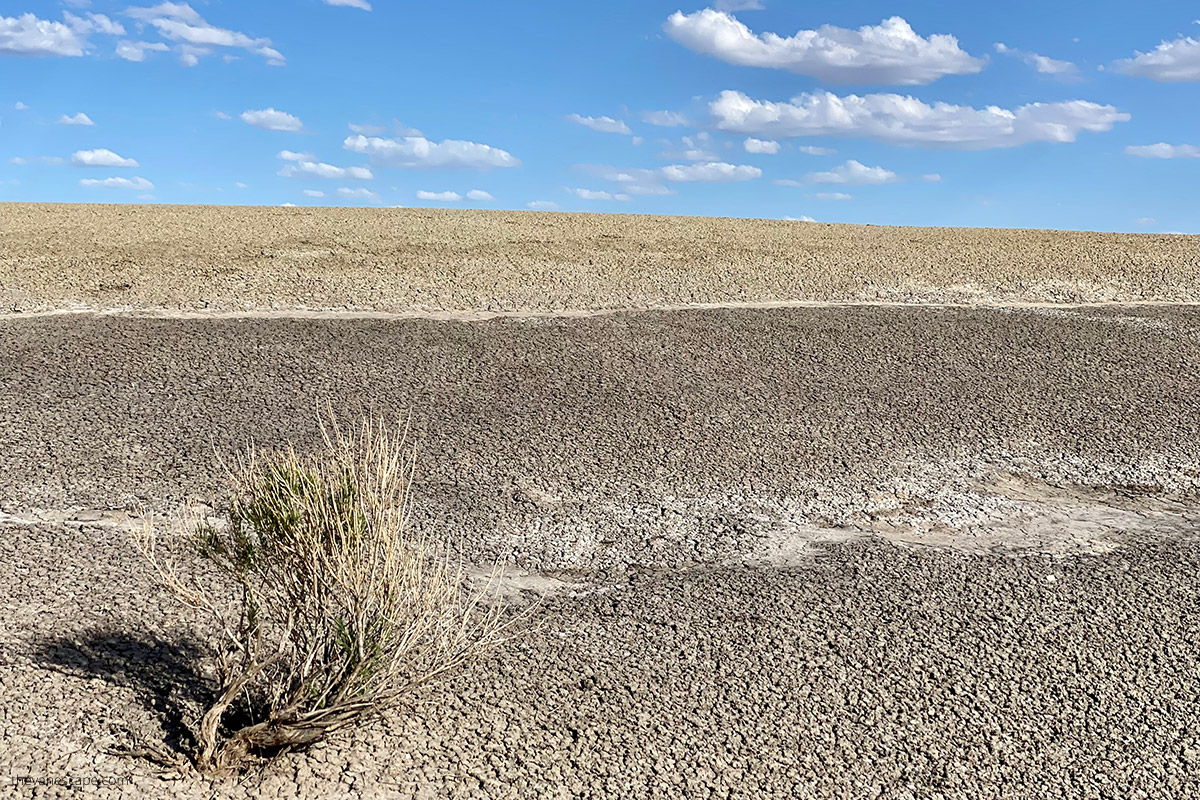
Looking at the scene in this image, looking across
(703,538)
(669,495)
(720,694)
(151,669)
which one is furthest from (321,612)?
(669,495)

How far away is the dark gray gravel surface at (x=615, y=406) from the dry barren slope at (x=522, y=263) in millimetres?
1036

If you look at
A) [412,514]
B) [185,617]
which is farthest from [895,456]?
[185,617]

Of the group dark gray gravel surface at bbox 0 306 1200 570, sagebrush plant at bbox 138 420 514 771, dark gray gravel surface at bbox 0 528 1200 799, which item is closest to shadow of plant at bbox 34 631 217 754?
dark gray gravel surface at bbox 0 528 1200 799

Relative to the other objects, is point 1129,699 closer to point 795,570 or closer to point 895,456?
point 795,570

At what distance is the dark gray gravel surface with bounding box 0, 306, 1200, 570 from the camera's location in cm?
701

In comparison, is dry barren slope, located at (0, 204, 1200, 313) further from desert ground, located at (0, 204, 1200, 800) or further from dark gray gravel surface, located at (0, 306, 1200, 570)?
dark gray gravel surface, located at (0, 306, 1200, 570)

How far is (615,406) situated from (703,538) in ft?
8.27

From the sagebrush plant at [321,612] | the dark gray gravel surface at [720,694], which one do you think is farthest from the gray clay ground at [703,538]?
the sagebrush plant at [321,612]

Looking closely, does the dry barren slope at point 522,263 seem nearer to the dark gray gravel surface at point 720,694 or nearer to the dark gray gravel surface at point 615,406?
the dark gray gravel surface at point 615,406

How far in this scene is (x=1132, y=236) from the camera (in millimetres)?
18250

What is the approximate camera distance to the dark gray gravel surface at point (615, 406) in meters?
7.01

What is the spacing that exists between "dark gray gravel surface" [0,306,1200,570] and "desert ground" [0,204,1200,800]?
0.14 ft

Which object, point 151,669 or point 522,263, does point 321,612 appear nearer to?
point 151,669

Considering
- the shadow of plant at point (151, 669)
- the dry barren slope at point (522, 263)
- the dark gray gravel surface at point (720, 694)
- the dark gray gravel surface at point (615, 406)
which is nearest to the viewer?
the dark gray gravel surface at point (720, 694)
